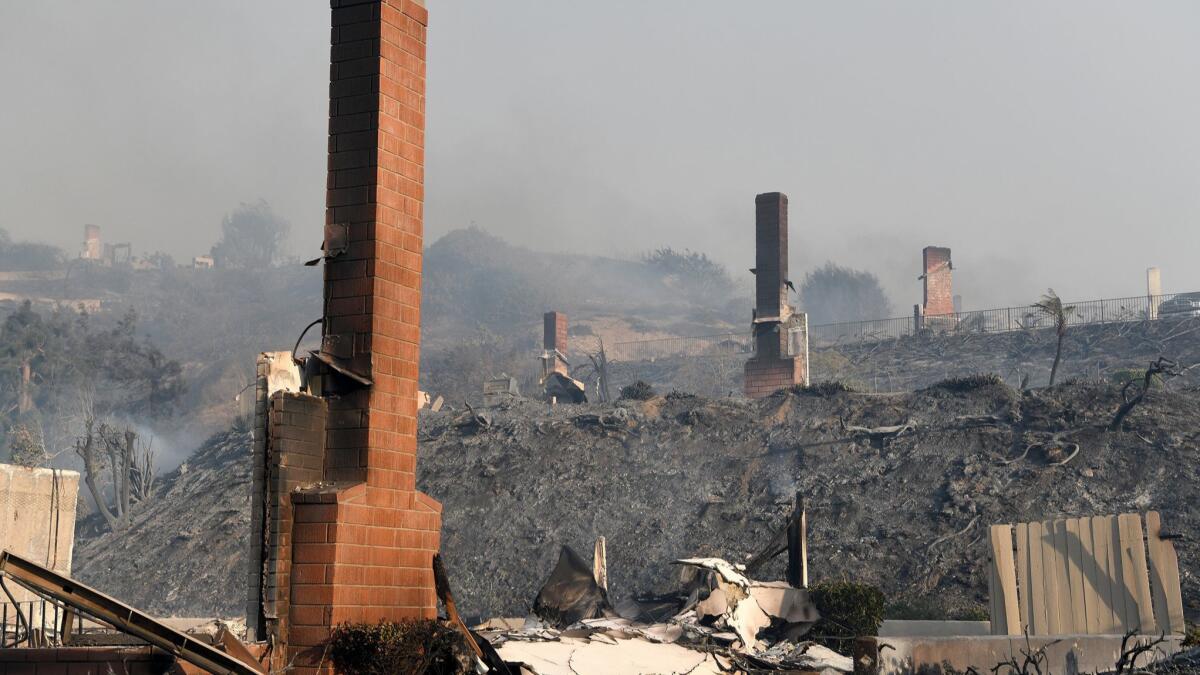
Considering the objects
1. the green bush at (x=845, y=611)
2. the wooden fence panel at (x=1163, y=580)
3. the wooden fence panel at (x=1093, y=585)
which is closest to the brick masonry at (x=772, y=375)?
the green bush at (x=845, y=611)

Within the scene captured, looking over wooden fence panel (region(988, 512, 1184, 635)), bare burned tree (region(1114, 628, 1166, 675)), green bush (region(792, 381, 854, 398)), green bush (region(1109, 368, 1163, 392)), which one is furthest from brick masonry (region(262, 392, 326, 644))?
green bush (region(1109, 368, 1163, 392))

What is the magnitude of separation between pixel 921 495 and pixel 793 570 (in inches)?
431

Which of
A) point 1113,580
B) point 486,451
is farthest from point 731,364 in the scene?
point 1113,580

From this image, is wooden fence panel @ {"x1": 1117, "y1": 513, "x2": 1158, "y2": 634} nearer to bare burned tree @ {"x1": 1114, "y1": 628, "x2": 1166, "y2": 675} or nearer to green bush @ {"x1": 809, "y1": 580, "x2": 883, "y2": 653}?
bare burned tree @ {"x1": 1114, "y1": 628, "x2": 1166, "y2": 675}

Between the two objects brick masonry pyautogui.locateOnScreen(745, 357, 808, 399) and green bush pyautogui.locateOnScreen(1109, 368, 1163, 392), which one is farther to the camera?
brick masonry pyautogui.locateOnScreen(745, 357, 808, 399)

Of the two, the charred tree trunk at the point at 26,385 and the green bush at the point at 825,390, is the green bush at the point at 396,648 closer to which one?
the green bush at the point at 825,390

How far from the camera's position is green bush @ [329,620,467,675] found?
950 centimetres

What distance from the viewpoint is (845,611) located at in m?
16.1

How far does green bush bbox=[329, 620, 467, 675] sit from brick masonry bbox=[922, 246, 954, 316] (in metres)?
45.1

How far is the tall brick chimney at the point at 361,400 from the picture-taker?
9.55 metres

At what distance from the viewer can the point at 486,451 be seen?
33.2 metres

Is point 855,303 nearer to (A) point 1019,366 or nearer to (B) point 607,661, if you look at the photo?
(A) point 1019,366

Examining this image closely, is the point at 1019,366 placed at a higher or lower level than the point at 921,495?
higher

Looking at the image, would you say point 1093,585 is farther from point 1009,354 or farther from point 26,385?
point 26,385
